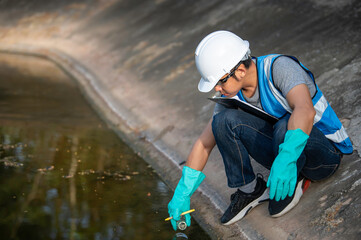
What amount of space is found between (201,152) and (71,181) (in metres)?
1.34

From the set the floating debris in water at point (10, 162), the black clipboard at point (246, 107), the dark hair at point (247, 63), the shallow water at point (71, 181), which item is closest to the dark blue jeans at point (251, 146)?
the black clipboard at point (246, 107)

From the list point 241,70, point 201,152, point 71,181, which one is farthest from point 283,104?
point 71,181

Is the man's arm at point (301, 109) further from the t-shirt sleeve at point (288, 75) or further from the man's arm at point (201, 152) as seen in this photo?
the man's arm at point (201, 152)

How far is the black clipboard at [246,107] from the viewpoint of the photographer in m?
3.03

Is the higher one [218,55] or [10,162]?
[218,55]

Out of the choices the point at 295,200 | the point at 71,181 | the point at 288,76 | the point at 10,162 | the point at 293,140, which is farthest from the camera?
the point at 10,162

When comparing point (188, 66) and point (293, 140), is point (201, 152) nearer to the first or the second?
point (293, 140)

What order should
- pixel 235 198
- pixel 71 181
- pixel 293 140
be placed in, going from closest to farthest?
1. pixel 293 140
2. pixel 235 198
3. pixel 71 181

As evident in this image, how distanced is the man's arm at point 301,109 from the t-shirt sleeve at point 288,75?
1.5 inches

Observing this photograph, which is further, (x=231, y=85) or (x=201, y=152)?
(x=201, y=152)

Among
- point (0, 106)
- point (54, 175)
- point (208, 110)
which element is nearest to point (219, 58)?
point (54, 175)

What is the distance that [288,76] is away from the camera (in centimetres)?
279

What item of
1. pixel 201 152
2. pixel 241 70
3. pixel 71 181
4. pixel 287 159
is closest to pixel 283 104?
pixel 241 70

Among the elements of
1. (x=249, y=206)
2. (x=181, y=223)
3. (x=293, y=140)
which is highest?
(x=293, y=140)
